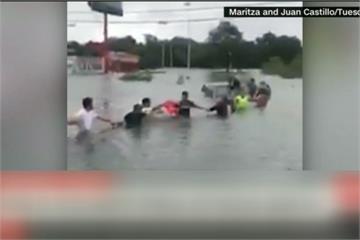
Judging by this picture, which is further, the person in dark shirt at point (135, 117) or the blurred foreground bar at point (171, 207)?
the person in dark shirt at point (135, 117)

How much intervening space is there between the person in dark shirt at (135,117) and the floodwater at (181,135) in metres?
0.03

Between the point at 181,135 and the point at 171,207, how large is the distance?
386 mm

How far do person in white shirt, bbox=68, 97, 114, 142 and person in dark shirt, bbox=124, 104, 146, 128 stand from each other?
0.09 m

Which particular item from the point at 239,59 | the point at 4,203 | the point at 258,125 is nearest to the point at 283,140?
the point at 258,125

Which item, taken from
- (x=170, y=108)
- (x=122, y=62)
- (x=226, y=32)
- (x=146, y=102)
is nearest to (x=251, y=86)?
(x=226, y=32)

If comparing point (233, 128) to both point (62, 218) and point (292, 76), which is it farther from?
point (62, 218)

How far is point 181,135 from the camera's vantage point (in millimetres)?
3117

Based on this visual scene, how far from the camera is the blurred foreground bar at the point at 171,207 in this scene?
9.80ft

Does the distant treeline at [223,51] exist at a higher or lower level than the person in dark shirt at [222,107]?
higher

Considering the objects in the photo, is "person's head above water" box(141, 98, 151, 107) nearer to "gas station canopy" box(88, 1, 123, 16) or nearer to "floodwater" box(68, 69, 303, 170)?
"floodwater" box(68, 69, 303, 170)

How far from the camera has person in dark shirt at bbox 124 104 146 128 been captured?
311cm

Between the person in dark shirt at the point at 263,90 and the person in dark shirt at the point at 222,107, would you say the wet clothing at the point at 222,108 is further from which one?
the person in dark shirt at the point at 263,90

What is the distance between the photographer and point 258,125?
3.13m

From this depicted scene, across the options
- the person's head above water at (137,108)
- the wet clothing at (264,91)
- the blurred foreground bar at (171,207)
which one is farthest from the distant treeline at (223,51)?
the blurred foreground bar at (171,207)
